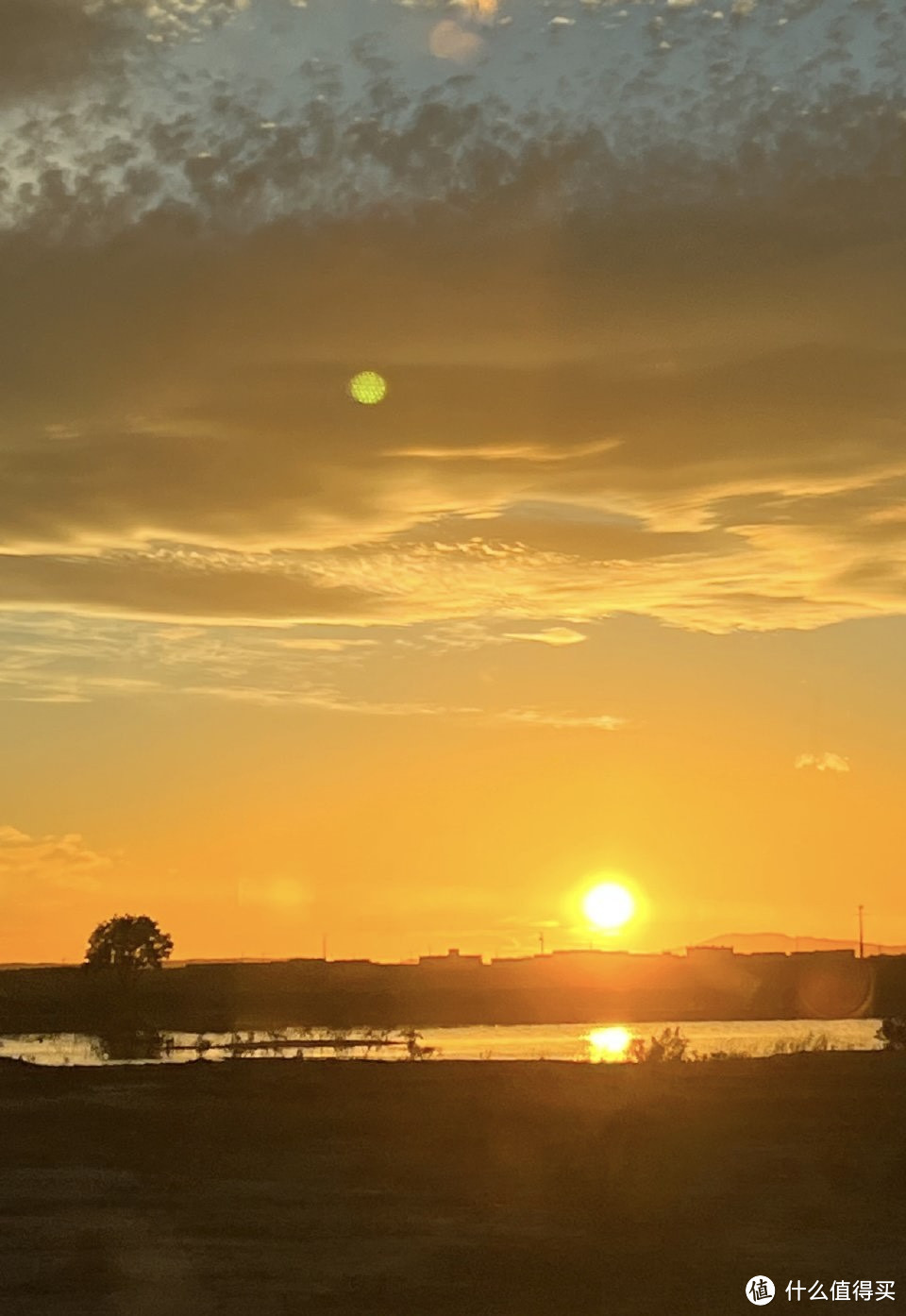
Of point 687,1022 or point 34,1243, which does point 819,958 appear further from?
point 34,1243

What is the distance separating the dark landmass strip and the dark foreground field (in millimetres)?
53120

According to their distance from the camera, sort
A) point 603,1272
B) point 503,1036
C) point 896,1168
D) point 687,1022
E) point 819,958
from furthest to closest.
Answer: point 819,958 < point 687,1022 < point 503,1036 < point 896,1168 < point 603,1272

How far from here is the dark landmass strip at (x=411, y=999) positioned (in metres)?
89.6

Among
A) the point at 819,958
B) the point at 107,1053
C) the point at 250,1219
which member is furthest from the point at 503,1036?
the point at 819,958

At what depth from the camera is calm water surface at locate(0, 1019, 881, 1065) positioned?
2085 inches

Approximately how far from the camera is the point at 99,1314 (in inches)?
525

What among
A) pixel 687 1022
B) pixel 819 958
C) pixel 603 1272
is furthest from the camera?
pixel 819 958

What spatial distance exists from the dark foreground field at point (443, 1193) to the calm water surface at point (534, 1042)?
1716cm

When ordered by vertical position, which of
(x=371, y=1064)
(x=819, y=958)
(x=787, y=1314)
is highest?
(x=819, y=958)

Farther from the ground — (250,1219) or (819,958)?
(819,958)

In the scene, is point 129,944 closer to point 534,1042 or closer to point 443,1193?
point 534,1042

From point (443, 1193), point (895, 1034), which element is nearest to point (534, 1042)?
point (895, 1034)

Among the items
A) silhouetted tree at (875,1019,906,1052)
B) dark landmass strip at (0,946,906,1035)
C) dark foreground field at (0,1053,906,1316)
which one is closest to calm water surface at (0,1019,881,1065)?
silhouetted tree at (875,1019,906,1052)

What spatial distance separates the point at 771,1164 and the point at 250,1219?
21.8ft
